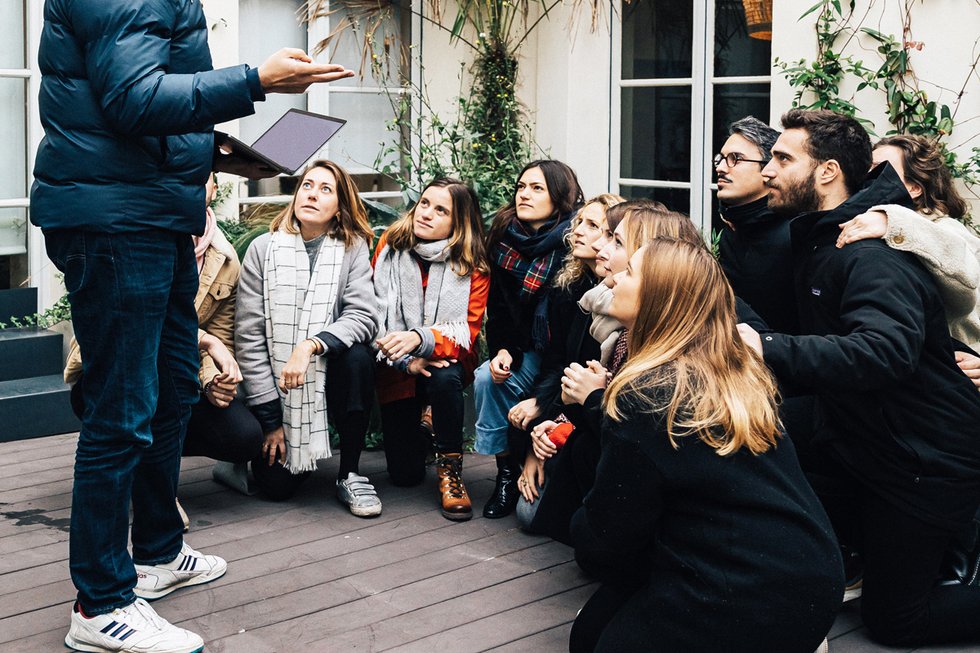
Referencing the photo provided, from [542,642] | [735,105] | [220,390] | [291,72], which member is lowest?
[542,642]

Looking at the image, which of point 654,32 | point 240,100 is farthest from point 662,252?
point 654,32

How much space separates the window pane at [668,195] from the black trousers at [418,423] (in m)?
2.18

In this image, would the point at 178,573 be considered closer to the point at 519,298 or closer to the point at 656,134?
the point at 519,298

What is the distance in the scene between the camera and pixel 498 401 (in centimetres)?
426

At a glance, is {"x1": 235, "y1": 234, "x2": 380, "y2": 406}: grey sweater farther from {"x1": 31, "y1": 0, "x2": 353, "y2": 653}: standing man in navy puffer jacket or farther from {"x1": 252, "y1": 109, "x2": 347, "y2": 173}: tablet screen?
{"x1": 31, "y1": 0, "x2": 353, "y2": 653}: standing man in navy puffer jacket

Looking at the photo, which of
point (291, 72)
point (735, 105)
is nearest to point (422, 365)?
point (291, 72)

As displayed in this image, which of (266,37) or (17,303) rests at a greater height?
(266,37)

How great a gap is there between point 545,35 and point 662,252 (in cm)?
434

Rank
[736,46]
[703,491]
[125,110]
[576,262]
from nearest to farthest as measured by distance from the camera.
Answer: [703,491] < [125,110] < [576,262] < [736,46]

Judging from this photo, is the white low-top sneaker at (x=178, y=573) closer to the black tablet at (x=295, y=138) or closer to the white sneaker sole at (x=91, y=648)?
the white sneaker sole at (x=91, y=648)

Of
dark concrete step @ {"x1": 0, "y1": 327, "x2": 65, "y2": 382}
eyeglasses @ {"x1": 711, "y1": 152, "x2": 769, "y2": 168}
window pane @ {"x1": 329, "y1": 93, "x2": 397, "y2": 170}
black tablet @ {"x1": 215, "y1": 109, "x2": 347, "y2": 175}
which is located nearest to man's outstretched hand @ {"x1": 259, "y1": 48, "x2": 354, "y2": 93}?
black tablet @ {"x1": 215, "y1": 109, "x2": 347, "y2": 175}

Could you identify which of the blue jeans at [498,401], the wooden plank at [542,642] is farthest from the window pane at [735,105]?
the wooden plank at [542,642]

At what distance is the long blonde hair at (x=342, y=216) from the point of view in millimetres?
4398

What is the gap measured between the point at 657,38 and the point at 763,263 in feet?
9.51
